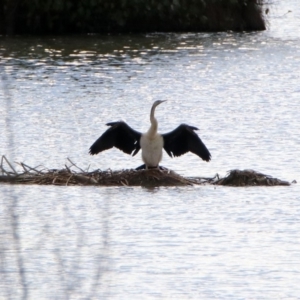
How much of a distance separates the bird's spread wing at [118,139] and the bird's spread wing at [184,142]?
11.2 inches

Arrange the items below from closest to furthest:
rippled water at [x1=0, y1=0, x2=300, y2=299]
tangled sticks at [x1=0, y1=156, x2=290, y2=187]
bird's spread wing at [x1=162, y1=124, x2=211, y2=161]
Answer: rippled water at [x1=0, y1=0, x2=300, y2=299], tangled sticks at [x1=0, y1=156, x2=290, y2=187], bird's spread wing at [x1=162, y1=124, x2=211, y2=161]

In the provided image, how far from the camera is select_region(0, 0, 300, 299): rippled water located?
6.18m

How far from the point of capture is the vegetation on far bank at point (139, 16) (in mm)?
23281

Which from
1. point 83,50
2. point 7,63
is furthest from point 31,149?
point 83,50

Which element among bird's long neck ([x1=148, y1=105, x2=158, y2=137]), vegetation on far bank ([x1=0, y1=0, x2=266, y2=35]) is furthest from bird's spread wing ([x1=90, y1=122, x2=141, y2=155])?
vegetation on far bank ([x1=0, y1=0, x2=266, y2=35])

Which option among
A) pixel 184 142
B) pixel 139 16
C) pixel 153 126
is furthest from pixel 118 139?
pixel 139 16

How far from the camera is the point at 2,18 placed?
22.8 meters

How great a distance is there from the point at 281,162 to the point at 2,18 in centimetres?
1360

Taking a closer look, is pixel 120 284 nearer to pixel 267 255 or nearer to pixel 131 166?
pixel 267 255

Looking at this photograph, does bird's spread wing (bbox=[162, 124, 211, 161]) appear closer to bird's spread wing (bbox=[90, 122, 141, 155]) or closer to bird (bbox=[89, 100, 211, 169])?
bird (bbox=[89, 100, 211, 169])

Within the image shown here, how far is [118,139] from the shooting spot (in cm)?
966

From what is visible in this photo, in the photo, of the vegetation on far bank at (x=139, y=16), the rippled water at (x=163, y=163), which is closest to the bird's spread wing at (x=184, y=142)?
the rippled water at (x=163, y=163)

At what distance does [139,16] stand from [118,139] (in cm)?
1453

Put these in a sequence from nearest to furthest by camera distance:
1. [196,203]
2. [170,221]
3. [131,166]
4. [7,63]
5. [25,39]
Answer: [170,221], [196,203], [131,166], [7,63], [25,39]
